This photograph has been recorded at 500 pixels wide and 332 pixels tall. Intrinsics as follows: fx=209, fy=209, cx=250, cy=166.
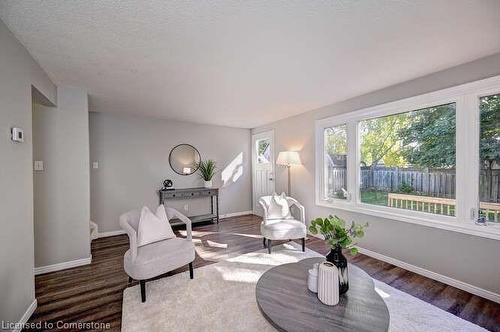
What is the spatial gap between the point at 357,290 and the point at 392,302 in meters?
0.79

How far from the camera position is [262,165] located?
5.22 meters

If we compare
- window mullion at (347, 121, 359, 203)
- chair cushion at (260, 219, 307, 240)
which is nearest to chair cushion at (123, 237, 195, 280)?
chair cushion at (260, 219, 307, 240)

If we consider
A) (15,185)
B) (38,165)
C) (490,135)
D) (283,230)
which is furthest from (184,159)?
(490,135)

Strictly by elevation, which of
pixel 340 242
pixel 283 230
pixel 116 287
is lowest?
pixel 116 287

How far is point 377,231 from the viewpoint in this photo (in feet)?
9.59

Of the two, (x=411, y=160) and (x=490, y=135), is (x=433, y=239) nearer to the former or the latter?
(x=411, y=160)

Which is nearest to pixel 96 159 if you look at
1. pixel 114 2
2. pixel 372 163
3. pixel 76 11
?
pixel 76 11

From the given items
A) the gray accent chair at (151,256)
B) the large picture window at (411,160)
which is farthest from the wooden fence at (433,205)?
the gray accent chair at (151,256)

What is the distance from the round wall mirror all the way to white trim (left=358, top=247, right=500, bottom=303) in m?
3.68

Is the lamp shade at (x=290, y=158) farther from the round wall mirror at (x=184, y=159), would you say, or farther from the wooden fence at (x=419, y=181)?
the round wall mirror at (x=184, y=159)

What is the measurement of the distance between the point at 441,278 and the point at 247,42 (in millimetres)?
3187

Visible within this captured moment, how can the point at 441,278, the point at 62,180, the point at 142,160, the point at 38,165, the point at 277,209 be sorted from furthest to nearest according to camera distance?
the point at 142,160 → the point at 277,209 → the point at 62,180 → the point at 38,165 → the point at 441,278

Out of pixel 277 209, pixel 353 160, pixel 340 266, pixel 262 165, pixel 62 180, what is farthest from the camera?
pixel 262 165

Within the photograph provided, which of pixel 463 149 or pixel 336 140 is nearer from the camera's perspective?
pixel 463 149
